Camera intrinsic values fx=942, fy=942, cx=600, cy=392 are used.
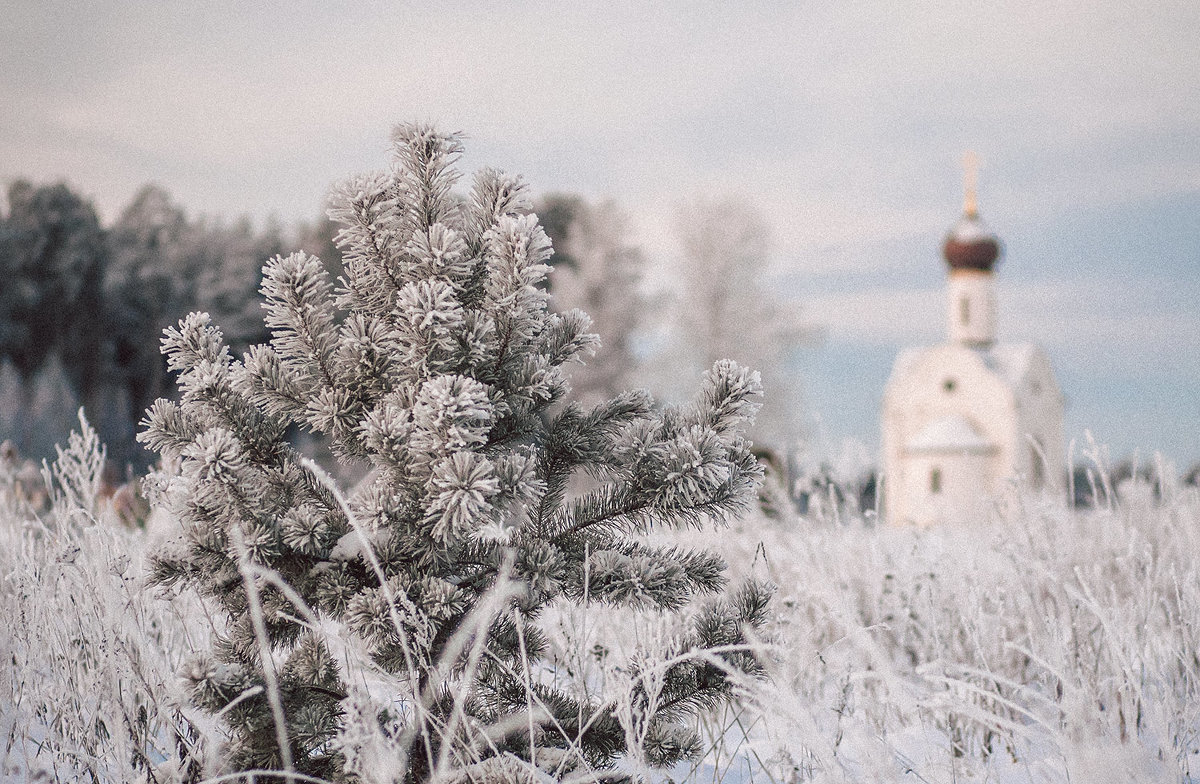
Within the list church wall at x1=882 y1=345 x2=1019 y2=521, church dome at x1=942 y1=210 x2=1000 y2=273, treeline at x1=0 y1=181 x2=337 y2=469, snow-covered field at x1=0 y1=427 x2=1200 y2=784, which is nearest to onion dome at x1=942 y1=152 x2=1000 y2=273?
church dome at x1=942 y1=210 x2=1000 y2=273

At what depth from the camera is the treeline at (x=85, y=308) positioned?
2155 centimetres

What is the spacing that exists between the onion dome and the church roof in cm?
462

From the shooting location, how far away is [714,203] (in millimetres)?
21953

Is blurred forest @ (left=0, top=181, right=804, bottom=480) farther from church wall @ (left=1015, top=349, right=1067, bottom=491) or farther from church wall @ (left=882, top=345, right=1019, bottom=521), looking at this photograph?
church wall @ (left=1015, top=349, right=1067, bottom=491)

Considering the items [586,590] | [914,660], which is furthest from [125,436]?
[586,590]

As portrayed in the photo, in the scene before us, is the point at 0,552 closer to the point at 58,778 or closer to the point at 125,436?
the point at 58,778

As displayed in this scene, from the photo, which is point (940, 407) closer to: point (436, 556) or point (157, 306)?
point (157, 306)

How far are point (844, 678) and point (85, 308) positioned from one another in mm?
24258

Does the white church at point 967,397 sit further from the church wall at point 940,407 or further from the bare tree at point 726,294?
the bare tree at point 726,294

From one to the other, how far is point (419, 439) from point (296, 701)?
0.59 metres

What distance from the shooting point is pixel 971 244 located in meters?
25.9

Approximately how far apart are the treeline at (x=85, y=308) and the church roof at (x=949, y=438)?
49.4ft

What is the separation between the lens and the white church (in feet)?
77.2

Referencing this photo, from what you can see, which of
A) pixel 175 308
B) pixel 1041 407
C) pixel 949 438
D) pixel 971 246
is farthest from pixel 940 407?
pixel 175 308
